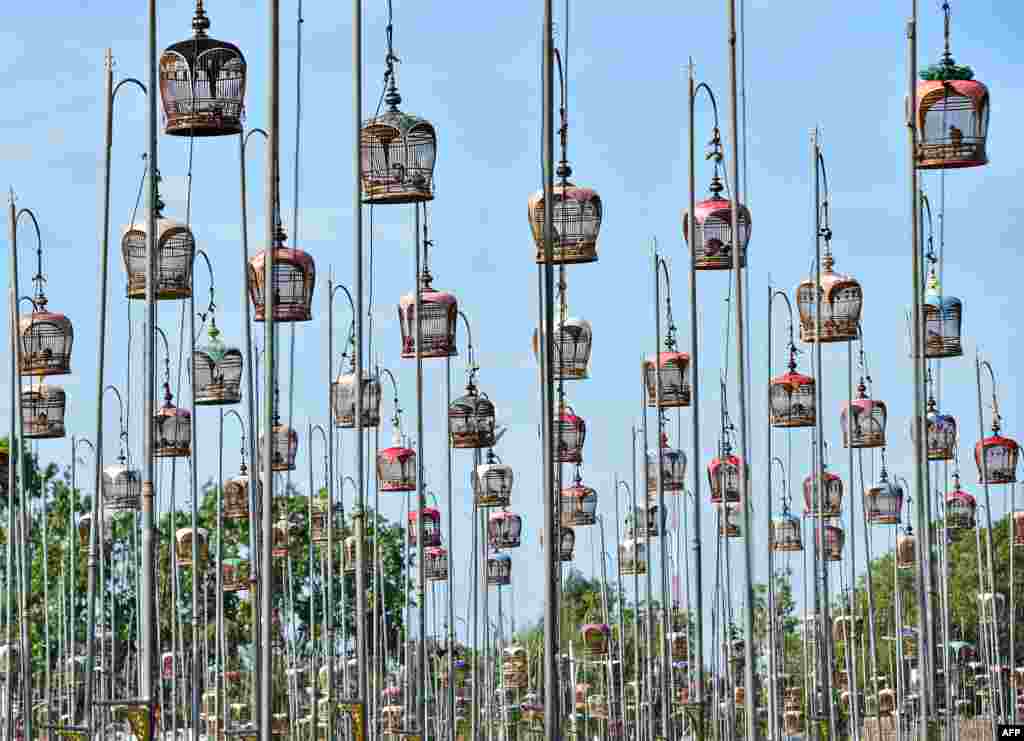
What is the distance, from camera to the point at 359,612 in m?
13.9

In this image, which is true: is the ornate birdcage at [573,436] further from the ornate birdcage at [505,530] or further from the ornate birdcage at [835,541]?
the ornate birdcage at [835,541]

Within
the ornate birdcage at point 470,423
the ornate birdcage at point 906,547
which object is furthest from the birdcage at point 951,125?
the ornate birdcage at point 906,547

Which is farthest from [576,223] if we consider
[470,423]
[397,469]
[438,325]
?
[397,469]

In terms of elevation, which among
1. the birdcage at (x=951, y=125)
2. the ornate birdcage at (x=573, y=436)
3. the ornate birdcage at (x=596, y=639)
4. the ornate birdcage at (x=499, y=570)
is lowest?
the ornate birdcage at (x=596, y=639)

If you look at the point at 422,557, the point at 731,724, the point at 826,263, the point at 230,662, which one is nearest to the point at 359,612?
the point at 422,557

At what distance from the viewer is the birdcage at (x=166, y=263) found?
1625 cm

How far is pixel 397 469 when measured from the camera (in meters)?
23.0

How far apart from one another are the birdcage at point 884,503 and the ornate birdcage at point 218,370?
10692 millimetres

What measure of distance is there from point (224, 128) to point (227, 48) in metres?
0.54

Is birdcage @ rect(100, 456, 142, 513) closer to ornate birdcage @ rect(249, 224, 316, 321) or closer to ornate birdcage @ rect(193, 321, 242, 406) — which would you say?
ornate birdcage @ rect(193, 321, 242, 406)

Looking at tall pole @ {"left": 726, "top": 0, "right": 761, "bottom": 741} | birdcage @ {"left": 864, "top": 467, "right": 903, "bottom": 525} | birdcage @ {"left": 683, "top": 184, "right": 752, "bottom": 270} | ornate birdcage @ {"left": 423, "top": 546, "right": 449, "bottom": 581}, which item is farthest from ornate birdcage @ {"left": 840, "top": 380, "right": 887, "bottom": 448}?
tall pole @ {"left": 726, "top": 0, "right": 761, "bottom": 741}

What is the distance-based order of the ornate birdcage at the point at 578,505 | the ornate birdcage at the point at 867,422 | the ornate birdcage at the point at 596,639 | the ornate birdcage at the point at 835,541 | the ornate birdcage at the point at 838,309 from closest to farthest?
the ornate birdcage at the point at 838,309
the ornate birdcage at the point at 867,422
the ornate birdcage at the point at 578,505
the ornate birdcage at the point at 835,541
the ornate birdcage at the point at 596,639

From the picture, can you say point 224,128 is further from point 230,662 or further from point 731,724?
point 230,662

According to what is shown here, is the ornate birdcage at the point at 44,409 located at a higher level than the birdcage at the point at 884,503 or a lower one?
higher
